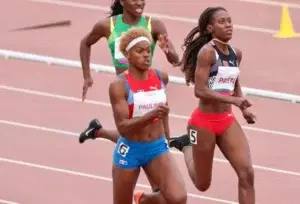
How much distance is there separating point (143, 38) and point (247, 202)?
5.98ft

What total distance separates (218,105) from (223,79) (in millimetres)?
260

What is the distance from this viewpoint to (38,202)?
12.3 metres

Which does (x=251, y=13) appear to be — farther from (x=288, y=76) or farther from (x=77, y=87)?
(x=77, y=87)

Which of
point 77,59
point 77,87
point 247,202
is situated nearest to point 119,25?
point 247,202

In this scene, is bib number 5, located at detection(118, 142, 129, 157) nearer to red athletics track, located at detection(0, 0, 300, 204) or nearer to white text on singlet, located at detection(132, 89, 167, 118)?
white text on singlet, located at detection(132, 89, 167, 118)

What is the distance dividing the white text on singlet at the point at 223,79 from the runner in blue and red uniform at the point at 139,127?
22.7 inches

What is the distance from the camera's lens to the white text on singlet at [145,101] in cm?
964

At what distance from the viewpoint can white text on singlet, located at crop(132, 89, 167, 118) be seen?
964 cm

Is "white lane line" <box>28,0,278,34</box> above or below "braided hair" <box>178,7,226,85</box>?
below

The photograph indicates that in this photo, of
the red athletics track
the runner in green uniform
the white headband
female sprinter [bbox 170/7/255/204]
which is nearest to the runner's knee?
female sprinter [bbox 170/7/255/204]

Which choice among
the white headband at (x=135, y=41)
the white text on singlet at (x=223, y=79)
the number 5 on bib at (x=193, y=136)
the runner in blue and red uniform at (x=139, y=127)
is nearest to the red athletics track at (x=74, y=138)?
the number 5 on bib at (x=193, y=136)

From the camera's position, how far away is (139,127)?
9578mm

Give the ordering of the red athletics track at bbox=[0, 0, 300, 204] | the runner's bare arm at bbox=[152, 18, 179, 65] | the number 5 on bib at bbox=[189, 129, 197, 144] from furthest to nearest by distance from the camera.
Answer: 1. the red athletics track at bbox=[0, 0, 300, 204]
2. the runner's bare arm at bbox=[152, 18, 179, 65]
3. the number 5 on bib at bbox=[189, 129, 197, 144]

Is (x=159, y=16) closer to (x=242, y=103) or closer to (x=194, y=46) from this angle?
(x=194, y=46)
